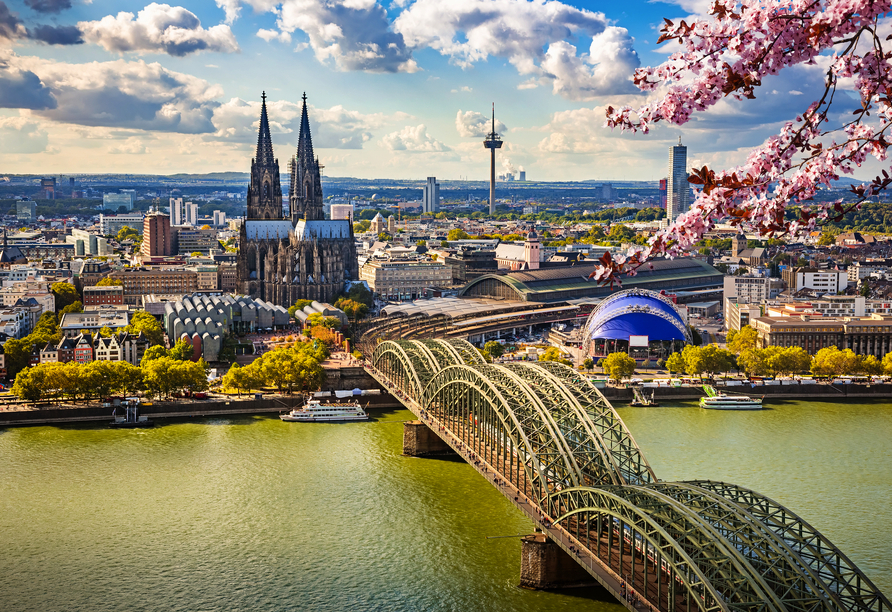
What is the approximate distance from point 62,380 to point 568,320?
23.8 m

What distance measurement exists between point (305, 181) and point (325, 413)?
28.7 m

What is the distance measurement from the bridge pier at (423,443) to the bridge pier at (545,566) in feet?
28.2

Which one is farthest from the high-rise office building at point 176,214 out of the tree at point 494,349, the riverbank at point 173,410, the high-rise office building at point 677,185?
the riverbank at point 173,410

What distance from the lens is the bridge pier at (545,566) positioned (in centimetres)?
1481

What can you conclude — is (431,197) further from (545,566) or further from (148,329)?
(545,566)

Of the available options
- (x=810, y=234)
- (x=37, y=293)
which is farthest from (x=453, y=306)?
(x=810, y=234)

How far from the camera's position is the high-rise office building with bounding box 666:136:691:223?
131 meters

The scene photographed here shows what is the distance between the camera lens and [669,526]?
42.0 feet

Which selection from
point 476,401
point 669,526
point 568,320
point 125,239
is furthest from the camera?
point 125,239

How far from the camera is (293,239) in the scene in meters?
51.5

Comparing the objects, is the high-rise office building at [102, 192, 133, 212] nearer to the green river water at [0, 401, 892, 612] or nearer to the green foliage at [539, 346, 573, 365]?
the green foliage at [539, 346, 573, 365]

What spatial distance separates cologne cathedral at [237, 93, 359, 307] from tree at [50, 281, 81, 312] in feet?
27.7

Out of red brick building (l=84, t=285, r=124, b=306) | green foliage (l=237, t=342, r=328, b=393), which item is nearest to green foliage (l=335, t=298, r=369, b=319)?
red brick building (l=84, t=285, r=124, b=306)

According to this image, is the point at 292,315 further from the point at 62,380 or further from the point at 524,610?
the point at 524,610
